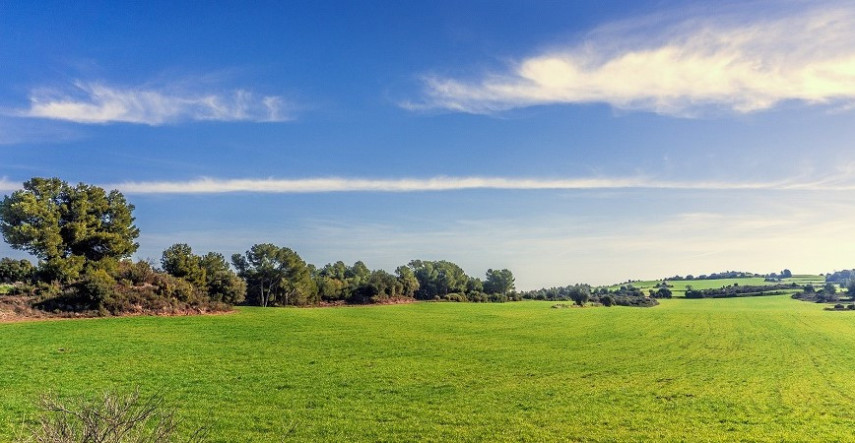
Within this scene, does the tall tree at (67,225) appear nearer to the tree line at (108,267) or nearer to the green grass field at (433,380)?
the tree line at (108,267)

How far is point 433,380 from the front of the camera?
2302 cm

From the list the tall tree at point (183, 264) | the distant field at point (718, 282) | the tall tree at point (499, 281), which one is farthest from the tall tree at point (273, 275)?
the distant field at point (718, 282)

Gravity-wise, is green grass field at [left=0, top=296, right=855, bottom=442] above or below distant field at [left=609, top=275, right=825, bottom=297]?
below

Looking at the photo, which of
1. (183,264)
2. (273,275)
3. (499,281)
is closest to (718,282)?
(499,281)

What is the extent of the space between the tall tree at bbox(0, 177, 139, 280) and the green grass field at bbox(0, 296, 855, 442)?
1170 cm

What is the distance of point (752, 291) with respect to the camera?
12700cm

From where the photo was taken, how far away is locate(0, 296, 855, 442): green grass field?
53.8 ft

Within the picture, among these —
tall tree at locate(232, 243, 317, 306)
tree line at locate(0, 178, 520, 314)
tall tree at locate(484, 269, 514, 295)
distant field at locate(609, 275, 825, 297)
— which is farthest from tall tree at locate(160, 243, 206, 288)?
distant field at locate(609, 275, 825, 297)

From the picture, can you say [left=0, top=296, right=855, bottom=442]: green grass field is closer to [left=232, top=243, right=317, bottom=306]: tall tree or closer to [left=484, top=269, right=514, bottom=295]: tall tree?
[left=232, top=243, right=317, bottom=306]: tall tree

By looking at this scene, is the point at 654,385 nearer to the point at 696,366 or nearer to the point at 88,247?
the point at 696,366

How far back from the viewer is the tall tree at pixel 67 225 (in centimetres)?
4262

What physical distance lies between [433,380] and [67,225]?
140 ft

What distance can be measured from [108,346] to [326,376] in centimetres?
1447

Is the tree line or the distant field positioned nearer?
the tree line
